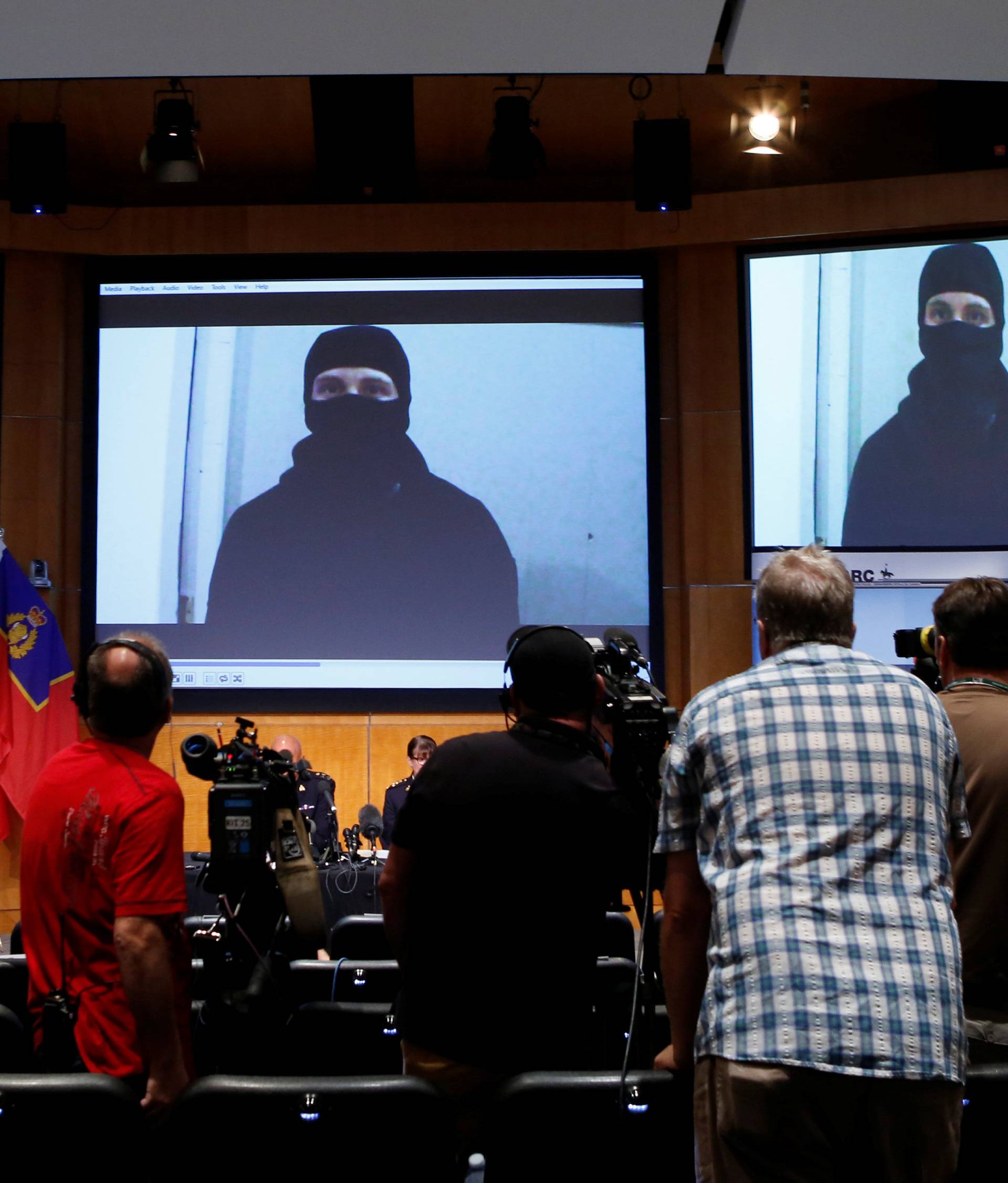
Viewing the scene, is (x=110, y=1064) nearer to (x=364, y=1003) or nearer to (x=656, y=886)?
(x=364, y=1003)

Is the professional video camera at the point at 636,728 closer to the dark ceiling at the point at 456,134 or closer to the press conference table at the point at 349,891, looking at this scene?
the press conference table at the point at 349,891

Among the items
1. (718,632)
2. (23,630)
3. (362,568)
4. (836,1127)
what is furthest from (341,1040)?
(23,630)

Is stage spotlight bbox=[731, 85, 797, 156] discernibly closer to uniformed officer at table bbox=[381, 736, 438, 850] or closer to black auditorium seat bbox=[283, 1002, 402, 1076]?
uniformed officer at table bbox=[381, 736, 438, 850]

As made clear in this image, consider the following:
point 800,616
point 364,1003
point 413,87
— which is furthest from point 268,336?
point 800,616

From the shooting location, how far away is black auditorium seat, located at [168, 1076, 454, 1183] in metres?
1.78

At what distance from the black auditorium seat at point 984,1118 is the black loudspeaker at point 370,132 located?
611 centimetres

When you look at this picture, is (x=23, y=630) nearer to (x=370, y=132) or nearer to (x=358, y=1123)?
(x=370, y=132)

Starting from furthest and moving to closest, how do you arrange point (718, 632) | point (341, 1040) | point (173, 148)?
point (718, 632) < point (173, 148) < point (341, 1040)

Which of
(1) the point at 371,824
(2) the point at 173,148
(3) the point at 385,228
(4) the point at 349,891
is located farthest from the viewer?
(3) the point at 385,228

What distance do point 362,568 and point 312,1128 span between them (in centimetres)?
575

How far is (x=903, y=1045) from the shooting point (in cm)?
163

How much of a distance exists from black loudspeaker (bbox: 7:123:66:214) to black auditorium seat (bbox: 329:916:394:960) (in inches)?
205

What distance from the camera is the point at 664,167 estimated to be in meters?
6.80

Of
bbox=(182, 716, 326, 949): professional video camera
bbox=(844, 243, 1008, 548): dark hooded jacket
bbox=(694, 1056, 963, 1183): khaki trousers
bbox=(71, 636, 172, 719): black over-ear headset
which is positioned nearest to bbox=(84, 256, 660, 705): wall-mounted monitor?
bbox=(844, 243, 1008, 548): dark hooded jacket
